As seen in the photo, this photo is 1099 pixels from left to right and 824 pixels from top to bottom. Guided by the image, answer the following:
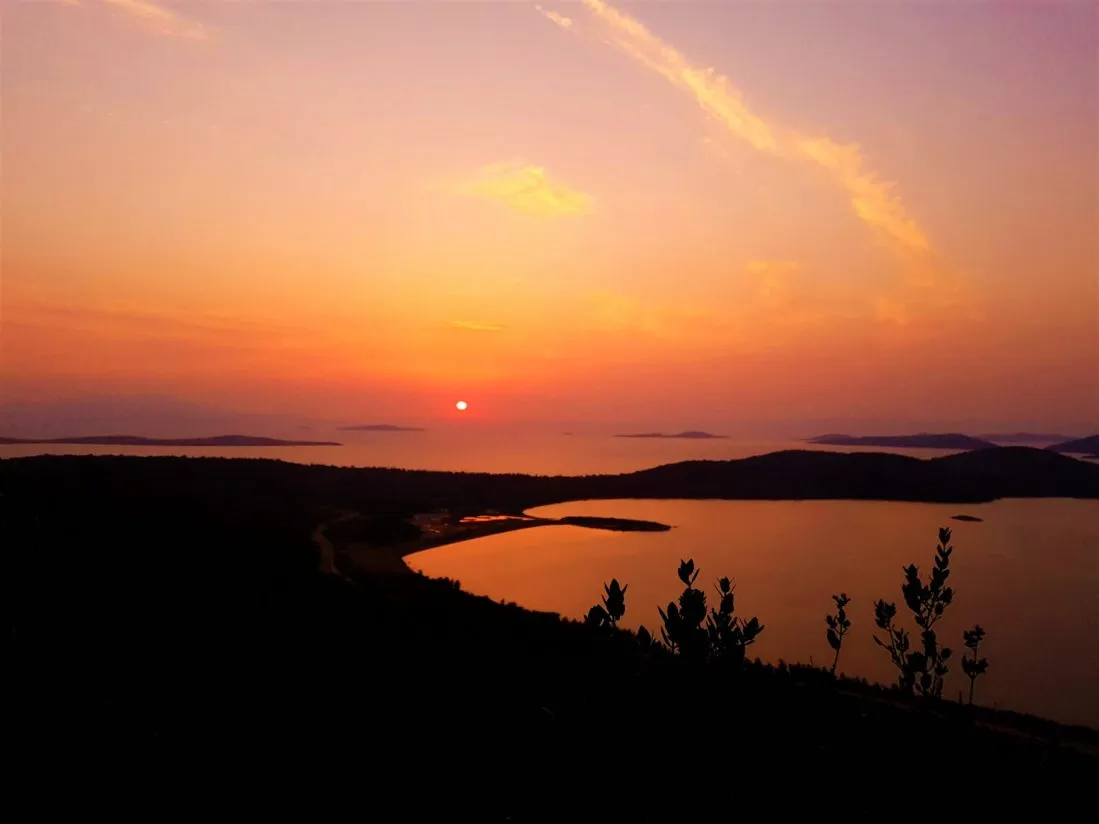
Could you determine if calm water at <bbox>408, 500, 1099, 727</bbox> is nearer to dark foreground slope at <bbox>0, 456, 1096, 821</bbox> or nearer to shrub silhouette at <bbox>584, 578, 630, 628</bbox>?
dark foreground slope at <bbox>0, 456, 1096, 821</bbox>

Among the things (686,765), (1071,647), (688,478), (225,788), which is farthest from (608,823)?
(688,478)

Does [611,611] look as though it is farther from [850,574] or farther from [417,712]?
[850,574]

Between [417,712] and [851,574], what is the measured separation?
1837 inches

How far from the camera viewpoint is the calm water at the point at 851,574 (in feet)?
107

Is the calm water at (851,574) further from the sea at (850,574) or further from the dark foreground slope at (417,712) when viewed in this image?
the dark foreground slope at (417,712)

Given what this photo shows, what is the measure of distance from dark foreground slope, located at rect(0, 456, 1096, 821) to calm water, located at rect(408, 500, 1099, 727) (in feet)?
33.5

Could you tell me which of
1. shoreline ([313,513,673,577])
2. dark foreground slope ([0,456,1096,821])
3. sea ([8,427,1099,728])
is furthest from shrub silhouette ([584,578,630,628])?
shoreline ([313,513,673,577])

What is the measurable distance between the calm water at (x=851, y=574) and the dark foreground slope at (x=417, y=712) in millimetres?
10213

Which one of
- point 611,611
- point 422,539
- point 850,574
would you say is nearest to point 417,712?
point 611,611

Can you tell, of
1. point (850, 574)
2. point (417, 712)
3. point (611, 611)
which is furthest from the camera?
point (850, 574)

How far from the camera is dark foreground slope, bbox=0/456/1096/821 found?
6602 millimetres

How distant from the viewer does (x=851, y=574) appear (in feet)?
179

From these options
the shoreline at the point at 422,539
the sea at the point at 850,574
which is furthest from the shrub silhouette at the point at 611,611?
the shoreline at the point at 422,539

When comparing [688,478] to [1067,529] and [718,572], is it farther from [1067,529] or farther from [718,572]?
[718,572]
